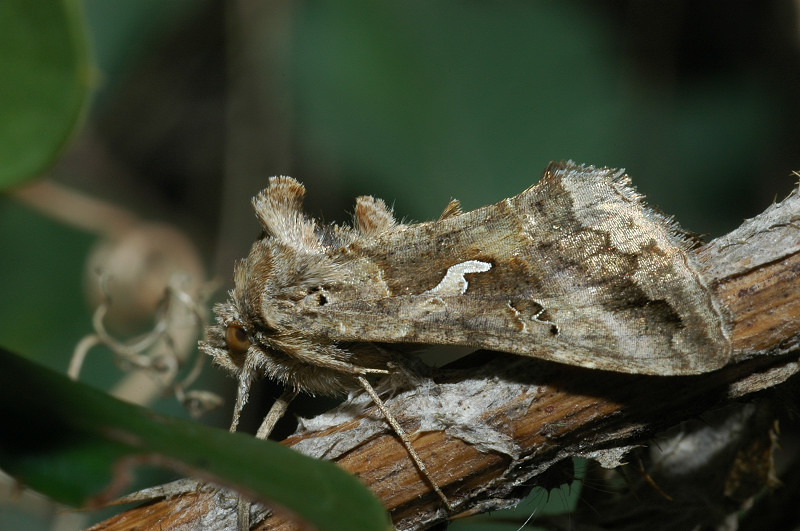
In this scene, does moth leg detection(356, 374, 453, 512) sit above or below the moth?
below

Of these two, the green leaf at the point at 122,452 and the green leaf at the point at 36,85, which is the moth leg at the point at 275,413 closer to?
the green leaf at the point at 122,452

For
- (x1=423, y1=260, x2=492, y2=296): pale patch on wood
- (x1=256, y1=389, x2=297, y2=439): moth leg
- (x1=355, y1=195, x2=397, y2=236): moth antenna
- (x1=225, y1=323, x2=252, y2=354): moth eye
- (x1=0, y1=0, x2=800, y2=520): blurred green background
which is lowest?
(x1=256, y1=389, x2=297, y2=439): moth leg

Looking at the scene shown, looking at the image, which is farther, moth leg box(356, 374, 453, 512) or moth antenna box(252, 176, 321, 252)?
moth antenna box(252, 176, 321, 252)

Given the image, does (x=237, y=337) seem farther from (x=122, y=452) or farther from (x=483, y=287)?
(x=122, y=452)

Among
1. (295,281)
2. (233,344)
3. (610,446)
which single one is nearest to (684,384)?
(610,446)

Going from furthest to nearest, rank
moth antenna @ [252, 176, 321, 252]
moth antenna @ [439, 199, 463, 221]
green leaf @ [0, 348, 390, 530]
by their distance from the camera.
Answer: moth antenna @ [252, 176, 321, 252], moth antenna @ [439, 199, 463, 221], green leaf @ [0, 348, 390, 530]

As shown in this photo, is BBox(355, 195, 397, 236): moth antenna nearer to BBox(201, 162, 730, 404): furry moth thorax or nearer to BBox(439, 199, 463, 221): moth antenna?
BBox(201, 162, 730, 404): furry moth thorax

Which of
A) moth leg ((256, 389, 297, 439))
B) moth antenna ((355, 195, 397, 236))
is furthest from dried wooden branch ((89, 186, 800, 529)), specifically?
moth antenna ((355, 195, 397, 236))
